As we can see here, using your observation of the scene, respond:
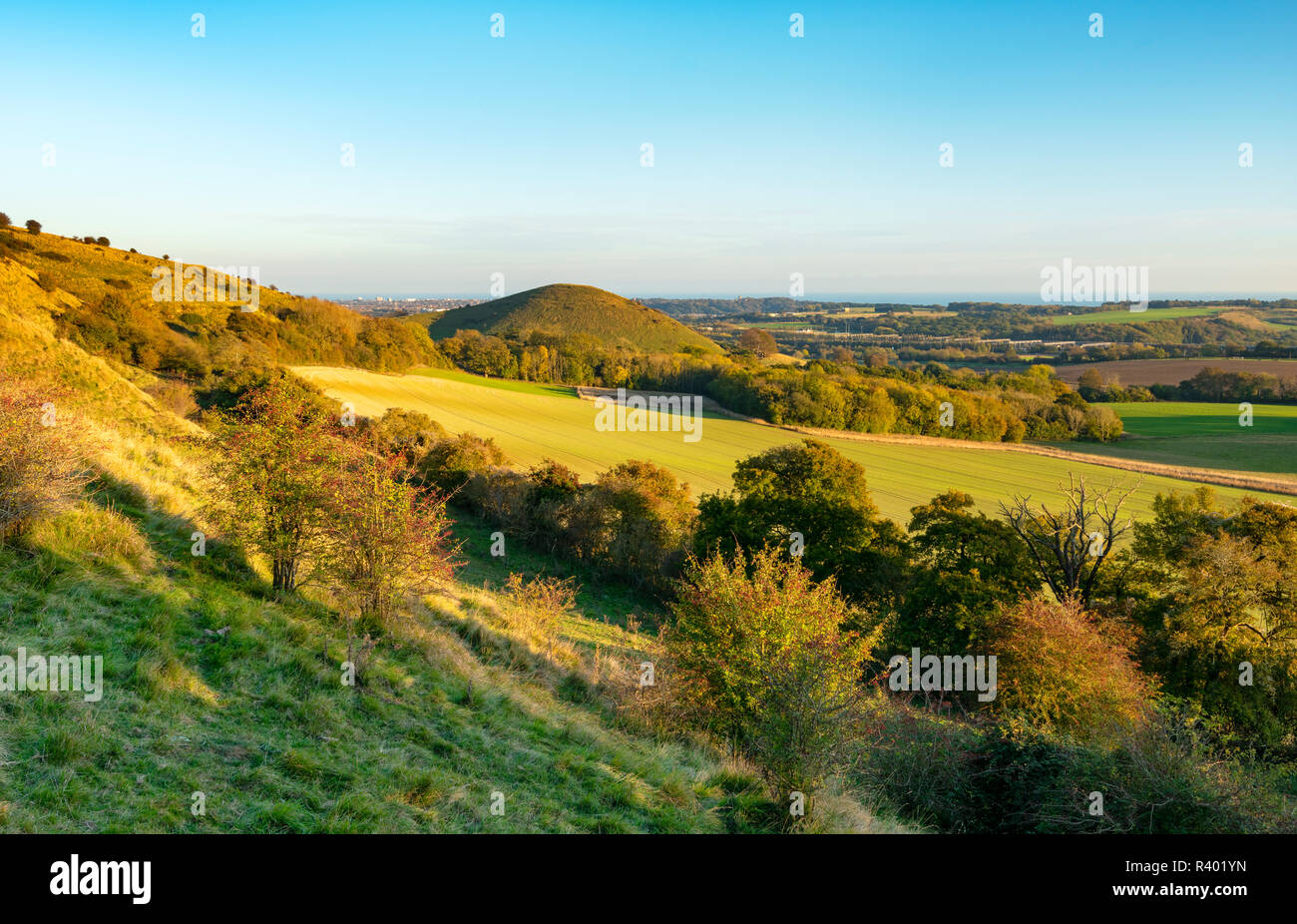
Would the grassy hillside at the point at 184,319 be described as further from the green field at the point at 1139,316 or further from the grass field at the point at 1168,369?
the green field at the point at 1139,316

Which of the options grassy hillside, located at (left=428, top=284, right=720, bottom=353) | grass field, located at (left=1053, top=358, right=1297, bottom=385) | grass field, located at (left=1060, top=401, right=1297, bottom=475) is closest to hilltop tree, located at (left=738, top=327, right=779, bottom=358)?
grassy hillside, located at (left=428, top=284, right=720, bottom=353)

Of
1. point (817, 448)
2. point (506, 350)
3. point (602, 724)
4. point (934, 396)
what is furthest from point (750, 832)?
point (506, 350)

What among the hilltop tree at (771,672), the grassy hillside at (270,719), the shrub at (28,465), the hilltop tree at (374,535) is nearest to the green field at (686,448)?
the hilltop tree at (771,672)

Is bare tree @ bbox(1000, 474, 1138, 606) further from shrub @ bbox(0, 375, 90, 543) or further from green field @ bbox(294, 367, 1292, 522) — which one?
shrub @ bbox(0, 375, 90, 543)

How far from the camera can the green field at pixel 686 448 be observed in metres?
54.2

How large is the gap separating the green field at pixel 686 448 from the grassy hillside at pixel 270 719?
1520 inches

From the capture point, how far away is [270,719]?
350 inches

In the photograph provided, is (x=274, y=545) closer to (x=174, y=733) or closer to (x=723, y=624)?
(x=174, y=733)

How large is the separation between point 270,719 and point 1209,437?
90.0 metres

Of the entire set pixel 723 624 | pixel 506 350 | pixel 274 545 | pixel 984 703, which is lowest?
pixel 984 703

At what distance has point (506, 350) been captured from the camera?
4552 inches

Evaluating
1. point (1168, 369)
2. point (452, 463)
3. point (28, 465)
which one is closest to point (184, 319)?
point (452, 463)

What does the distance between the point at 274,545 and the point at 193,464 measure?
8.90 metres

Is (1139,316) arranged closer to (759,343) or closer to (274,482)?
(759,343)
